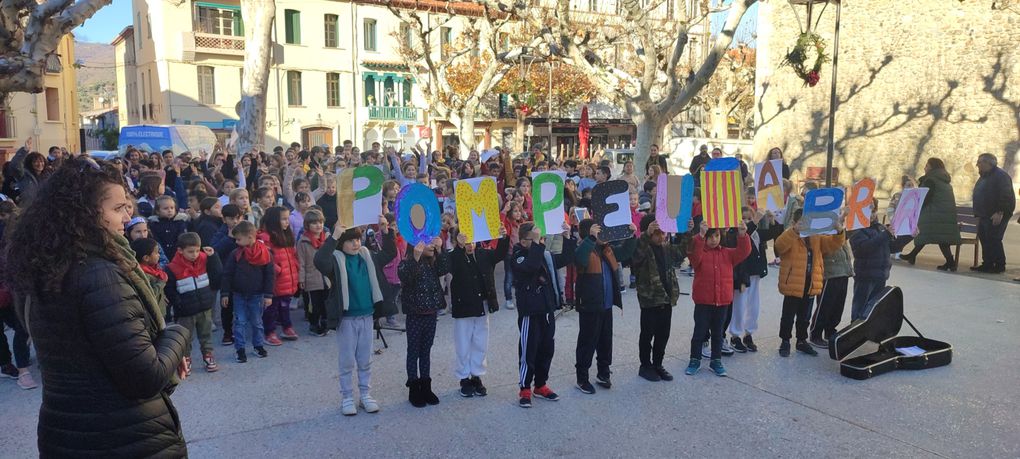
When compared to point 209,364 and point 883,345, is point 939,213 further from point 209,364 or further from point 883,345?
point 209,364

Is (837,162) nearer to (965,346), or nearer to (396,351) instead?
(965,346)

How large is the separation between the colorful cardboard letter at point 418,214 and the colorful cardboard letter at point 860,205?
420cm

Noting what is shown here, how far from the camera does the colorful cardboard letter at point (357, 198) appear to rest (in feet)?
17.6

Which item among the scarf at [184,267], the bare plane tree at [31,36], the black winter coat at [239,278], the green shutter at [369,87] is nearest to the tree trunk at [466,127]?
the bare plane tree at [31,36]

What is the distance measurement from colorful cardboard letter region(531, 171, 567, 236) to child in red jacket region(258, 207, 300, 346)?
2.79 meters

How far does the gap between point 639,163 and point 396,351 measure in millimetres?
10437

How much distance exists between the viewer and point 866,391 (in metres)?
5.93

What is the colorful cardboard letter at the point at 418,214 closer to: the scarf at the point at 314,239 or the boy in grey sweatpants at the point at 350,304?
the boy in grey sweatpants at the point at 350,304

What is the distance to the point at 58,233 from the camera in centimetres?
235

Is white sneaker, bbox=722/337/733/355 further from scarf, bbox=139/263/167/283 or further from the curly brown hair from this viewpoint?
the curly brown hair

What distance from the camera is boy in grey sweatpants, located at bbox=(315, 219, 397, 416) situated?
212 inches

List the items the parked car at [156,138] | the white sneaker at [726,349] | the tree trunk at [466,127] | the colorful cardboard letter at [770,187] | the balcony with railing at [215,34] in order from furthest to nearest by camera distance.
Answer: the balcony with railing at [215,34] < the tree trunk at [466,127] < the parked car at [156,138] < the colorful cardboard letter at [770,187] < the white sneaker at [726,349]

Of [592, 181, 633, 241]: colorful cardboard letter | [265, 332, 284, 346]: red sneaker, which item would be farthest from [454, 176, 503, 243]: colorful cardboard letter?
[265, 332, 284, 346]: red sneaker

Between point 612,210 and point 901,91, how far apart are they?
17.6m
